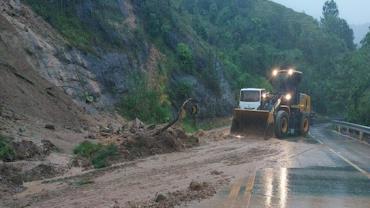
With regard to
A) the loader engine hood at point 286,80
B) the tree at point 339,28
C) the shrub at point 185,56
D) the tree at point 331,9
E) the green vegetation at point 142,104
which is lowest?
the green vegetation at point 142,104

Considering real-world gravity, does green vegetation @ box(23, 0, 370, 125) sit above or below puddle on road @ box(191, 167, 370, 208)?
above

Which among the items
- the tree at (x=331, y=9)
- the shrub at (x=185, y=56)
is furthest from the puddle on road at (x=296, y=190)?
the tree at (x=331, y=9)

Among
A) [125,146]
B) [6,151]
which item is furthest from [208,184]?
[125,146]

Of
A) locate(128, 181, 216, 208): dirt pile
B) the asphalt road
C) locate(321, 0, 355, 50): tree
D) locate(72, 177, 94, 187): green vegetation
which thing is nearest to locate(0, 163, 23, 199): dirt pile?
locate(72, 177, 94, 187): green vegetation

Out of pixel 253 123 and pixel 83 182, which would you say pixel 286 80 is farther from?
pixel 83 182

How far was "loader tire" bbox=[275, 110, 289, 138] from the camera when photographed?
25.9m

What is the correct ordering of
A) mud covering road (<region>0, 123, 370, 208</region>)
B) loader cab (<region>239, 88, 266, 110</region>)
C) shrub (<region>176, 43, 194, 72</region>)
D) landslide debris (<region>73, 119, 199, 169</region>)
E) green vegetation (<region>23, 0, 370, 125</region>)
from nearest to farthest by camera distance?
mud covering road (<region>0, 123, 370, 208</region>)
landslide debris (<region>73, 119, 199, 169</region>)
loader cab (<region>239, 88, 266, 110</region>)
green vegetation (<region>23, 0, 370, 125</region>)
shrub (<region>176, 43, 194, 72</region>)

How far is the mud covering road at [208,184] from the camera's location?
9.57 meters

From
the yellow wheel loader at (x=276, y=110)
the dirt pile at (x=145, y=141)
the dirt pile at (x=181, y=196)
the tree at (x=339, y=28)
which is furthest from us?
the tree at (x=339, y=28)

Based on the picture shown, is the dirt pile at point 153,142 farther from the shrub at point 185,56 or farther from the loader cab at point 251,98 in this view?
the shrub at point 185,56

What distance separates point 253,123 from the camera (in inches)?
1010

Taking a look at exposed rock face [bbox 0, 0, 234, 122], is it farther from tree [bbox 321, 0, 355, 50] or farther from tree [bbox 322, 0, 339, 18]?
tree [bbox 322, 0, 339, 18]

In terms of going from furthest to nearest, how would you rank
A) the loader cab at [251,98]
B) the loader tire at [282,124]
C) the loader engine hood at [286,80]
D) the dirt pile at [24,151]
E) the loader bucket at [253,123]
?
1. the loader cab at [251,98]
2. the loader engine hood at [286,80]
3. the loader tire at [282,124]
4. the loader bucket at [253,123]
5. the dirt pile at [24,151]

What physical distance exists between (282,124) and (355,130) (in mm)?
8331
